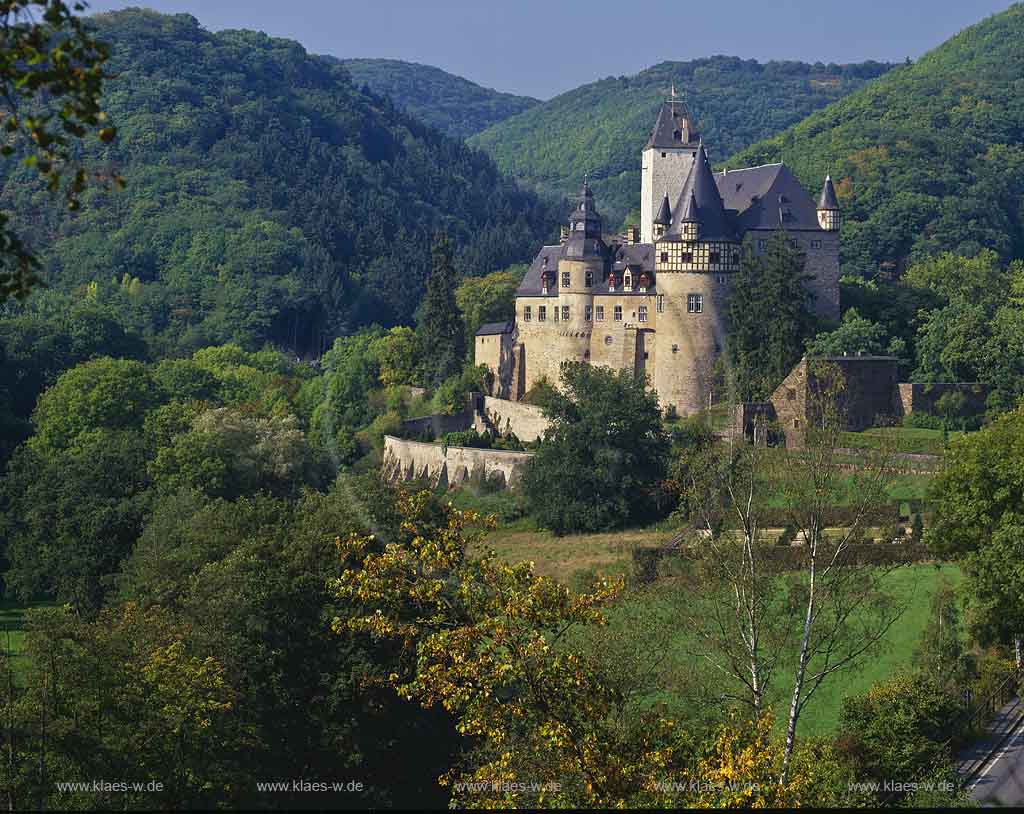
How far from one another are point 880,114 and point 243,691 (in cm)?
10818

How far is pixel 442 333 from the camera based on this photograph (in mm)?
74438

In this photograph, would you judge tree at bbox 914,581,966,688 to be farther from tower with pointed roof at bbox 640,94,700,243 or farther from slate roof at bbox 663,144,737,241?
tower with pointed roof at bbox 640,94,700,243

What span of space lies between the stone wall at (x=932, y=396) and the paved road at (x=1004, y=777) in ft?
85.8

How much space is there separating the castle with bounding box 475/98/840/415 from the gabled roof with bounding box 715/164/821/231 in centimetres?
6

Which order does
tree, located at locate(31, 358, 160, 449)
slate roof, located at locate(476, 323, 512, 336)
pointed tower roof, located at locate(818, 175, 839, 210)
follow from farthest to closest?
1. slate roof, located at locate(476, 323, 512, 336)
2. pointed tower roof, located at locate(818, 175, 839, 210)
3. tree, located at locate(31, 358, 160, 449)

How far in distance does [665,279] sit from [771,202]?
5.92 metres

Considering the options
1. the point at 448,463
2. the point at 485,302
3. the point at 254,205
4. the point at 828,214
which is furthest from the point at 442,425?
the point at 254,205

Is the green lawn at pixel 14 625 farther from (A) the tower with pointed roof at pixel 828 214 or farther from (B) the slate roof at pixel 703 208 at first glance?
(A) the tower with pointed roof at pixel 828 214

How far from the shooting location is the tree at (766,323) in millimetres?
56312

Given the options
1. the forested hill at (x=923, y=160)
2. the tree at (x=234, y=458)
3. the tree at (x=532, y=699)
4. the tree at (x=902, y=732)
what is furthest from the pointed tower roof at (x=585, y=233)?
the tree at (x=532, y=699)

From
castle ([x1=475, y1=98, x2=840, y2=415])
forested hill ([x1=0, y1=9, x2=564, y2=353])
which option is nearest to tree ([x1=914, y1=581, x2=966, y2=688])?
castle ([x1=475, y1=98, x2=840, y2=415])

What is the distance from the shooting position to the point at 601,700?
1684 centimetres

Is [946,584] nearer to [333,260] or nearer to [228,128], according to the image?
[333,260]

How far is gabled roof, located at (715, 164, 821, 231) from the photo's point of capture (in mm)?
62688
